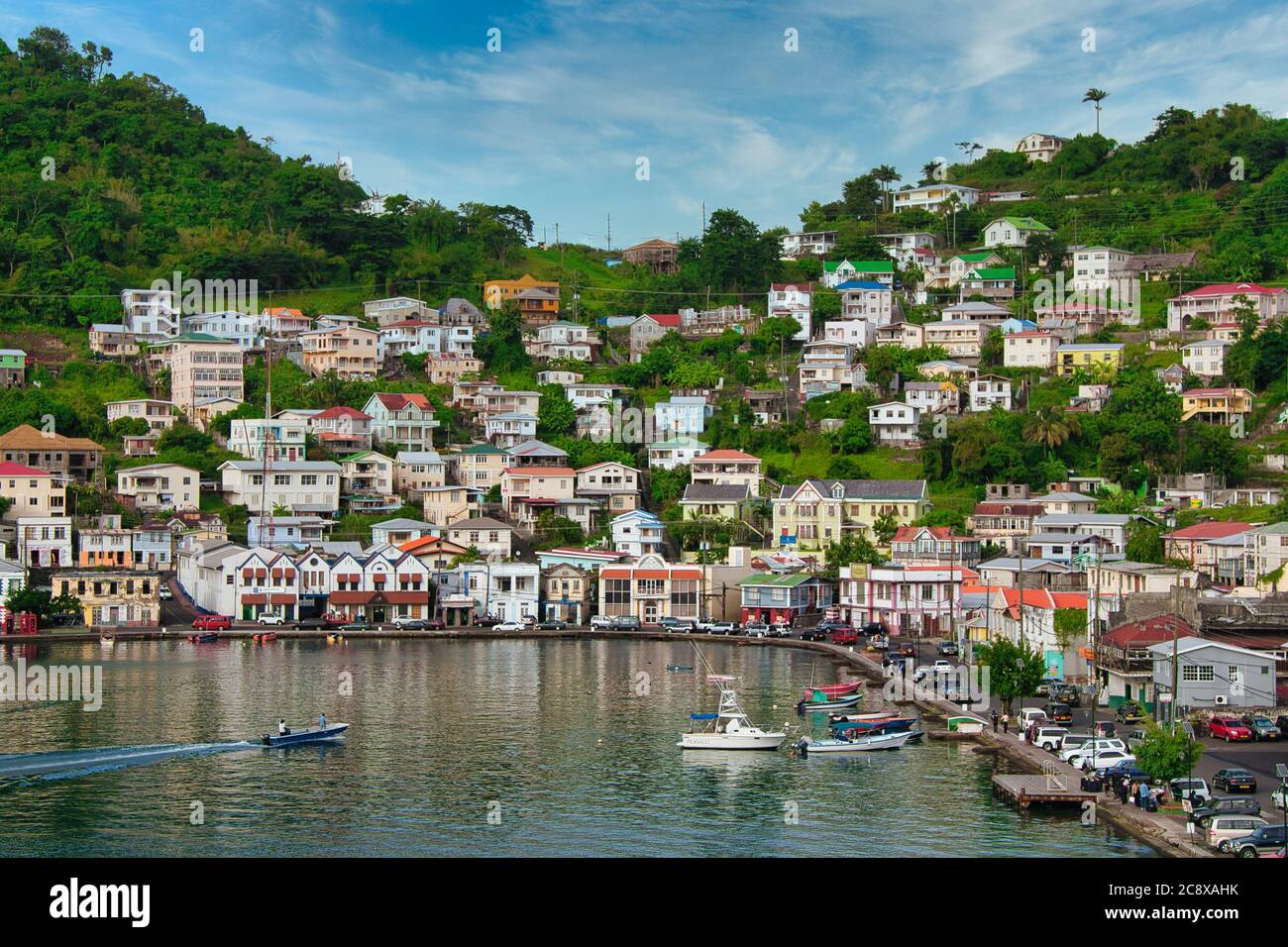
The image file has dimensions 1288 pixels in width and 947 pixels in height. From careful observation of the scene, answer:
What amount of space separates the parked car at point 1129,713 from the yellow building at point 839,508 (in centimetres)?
2154

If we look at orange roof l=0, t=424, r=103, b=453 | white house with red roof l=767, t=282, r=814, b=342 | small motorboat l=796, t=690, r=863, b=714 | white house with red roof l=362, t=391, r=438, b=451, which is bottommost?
small motorboat l=796, t=690, r=863, b=714

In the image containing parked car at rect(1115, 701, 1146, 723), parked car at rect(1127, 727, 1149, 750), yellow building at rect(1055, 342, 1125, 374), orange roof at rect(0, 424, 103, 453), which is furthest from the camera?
yellow building at rect(1055, 342, 1125, 374)

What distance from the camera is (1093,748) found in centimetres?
2205

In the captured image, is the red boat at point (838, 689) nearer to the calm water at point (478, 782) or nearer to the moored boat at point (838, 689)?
the moored boat at point (838, 689)

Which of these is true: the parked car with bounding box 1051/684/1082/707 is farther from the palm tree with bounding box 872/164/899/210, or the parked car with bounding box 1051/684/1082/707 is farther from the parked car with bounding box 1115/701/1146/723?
the palm tree with bounding box 872/164/899/210

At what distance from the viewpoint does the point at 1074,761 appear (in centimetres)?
2222

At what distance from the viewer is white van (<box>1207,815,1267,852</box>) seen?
52.8 feet

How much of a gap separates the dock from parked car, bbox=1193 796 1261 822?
2.58m

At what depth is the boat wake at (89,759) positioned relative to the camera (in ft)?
74.0

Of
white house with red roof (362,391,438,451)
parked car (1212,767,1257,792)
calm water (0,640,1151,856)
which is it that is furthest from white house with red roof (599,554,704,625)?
parked car (1212,767,1257,792)

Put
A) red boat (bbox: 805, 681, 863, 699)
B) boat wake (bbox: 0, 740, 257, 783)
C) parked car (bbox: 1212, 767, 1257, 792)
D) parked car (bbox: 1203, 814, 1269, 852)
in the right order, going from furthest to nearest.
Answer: red boat (bbox: 805, 681, 863, 699) < boat wake (bbox: 0, 740, 257, 783) < parked car (bbox: 1212, 767, 1257, 792) < parked car (bbox: 1203, 814, 1269, 852)

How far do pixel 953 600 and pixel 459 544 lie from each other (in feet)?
54.2
